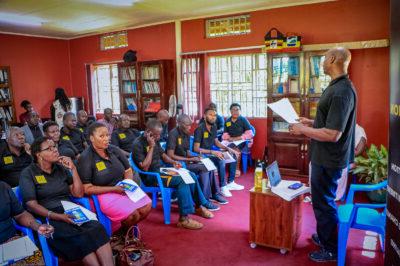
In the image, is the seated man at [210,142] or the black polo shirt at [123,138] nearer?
the seated man at [210,142]

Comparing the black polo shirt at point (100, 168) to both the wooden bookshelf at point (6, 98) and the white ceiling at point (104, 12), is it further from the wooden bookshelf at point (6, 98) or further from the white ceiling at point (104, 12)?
the wooden bookshelf at point (6, 98)

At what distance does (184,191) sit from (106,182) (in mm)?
943

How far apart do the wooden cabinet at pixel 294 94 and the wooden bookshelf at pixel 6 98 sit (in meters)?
5.96

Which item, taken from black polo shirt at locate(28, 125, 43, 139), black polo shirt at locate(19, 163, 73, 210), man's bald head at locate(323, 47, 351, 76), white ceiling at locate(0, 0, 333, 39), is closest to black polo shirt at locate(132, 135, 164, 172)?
black polo shirt at locate(19, 163, 73, 210)

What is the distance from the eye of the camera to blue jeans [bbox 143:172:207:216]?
365 centimetres

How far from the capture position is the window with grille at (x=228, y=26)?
6.12 metres

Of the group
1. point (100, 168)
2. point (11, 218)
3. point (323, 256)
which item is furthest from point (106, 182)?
point (323, 256)

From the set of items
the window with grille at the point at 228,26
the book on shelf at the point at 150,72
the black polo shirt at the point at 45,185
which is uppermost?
the window with grille at the point at 228,26

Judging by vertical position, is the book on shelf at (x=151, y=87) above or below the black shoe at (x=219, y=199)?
above

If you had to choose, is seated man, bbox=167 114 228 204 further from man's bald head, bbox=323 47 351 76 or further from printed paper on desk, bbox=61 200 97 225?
man's bald head, bbox=323 47 351 76

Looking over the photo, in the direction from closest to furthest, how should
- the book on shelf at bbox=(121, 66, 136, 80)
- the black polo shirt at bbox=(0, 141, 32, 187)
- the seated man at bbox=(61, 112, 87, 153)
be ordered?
the black polo shirt at bbox=(0, 141, 32, 187), the seated man at bbox=(61, 112, 87, 153), the book on shelf at bbox=(121, 66, 136, 80)

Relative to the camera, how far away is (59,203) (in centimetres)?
276

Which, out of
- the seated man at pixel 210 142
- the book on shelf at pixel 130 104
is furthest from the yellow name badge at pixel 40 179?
the book on shelf at pixel 130 104

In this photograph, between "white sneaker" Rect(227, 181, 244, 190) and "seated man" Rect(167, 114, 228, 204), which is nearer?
"seated man" Rect(167, 114, 228, 204)
